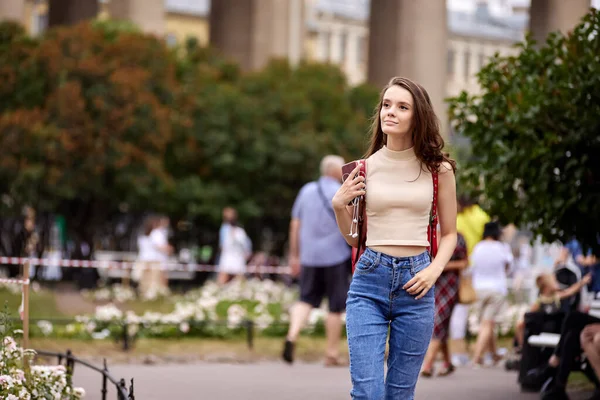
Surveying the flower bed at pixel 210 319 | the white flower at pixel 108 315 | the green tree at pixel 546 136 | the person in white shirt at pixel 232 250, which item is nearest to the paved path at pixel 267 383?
the green tree at pixel 546 136

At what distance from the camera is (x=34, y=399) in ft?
26.4

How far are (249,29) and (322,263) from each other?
29585 millimetres

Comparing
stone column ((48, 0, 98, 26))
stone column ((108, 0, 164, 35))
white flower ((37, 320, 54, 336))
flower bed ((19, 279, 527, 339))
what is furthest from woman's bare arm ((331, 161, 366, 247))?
stone column ((48, 0, 98, 26))

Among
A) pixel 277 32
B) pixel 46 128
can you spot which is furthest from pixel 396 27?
pixel 46 128

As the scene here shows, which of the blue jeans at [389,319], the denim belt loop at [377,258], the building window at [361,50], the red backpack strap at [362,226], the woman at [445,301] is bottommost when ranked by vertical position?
the woman at [445,301]

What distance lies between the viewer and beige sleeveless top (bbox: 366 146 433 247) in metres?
6.45

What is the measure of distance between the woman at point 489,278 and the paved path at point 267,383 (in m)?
0.61

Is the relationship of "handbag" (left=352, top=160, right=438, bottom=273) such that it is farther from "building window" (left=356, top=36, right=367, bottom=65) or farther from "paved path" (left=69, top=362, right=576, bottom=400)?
"building window" (left=356, top=36, right=367, bottom=65)

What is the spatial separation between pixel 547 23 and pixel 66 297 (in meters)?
22.8

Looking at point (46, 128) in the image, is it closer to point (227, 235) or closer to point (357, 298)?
point (227, 235)

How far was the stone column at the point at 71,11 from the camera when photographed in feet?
142

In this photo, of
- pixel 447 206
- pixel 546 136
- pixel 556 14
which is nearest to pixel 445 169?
pixel 447 206

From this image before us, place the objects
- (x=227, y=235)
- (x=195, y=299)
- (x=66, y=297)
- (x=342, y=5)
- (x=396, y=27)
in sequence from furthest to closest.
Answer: (x=342, y=5) → (x=396, y=27) → (x=227, y=235) → (x=66, y=297) → (x=195, y=299)

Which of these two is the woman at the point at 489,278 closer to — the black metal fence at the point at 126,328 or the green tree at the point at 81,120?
the black metal fence at the point at 126,328
